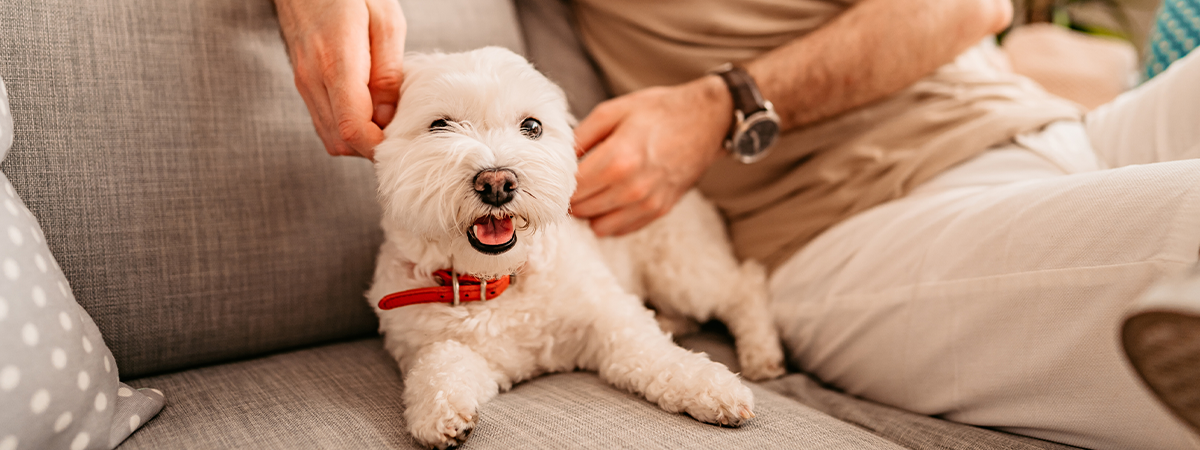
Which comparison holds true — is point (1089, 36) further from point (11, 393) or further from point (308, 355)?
point (11, 393)

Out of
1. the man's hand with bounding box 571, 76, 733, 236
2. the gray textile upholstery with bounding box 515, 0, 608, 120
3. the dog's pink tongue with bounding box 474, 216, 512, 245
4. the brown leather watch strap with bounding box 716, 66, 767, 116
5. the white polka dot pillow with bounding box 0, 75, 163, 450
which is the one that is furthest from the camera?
the gray textile upholstery with bounding box 515, 0, 608, 120

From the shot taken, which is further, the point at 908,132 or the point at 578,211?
the point at 908,132

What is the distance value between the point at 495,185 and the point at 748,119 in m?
0.70

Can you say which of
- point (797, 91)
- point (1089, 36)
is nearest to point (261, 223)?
point (797, 91)

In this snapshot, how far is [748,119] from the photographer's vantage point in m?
1.31

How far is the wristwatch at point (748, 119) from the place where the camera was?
51.3 inches

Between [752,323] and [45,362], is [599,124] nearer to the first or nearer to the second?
[752,323]

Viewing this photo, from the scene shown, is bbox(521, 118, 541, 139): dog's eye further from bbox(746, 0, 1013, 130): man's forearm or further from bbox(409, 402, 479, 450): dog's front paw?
bbox(746, 0, 1013, 130): man's forearm

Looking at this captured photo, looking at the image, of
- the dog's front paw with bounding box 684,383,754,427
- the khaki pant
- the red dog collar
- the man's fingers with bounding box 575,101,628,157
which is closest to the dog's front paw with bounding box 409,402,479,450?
the red dog collar

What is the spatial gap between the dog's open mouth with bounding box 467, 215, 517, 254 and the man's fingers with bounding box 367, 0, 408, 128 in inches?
11.4

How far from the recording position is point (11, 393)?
65cm

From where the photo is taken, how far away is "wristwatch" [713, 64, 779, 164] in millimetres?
1304

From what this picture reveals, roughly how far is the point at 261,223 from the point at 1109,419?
1409 mm

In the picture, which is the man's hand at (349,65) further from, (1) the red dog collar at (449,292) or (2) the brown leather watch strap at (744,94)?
(2) the brown leather watch strap at (744,94)
